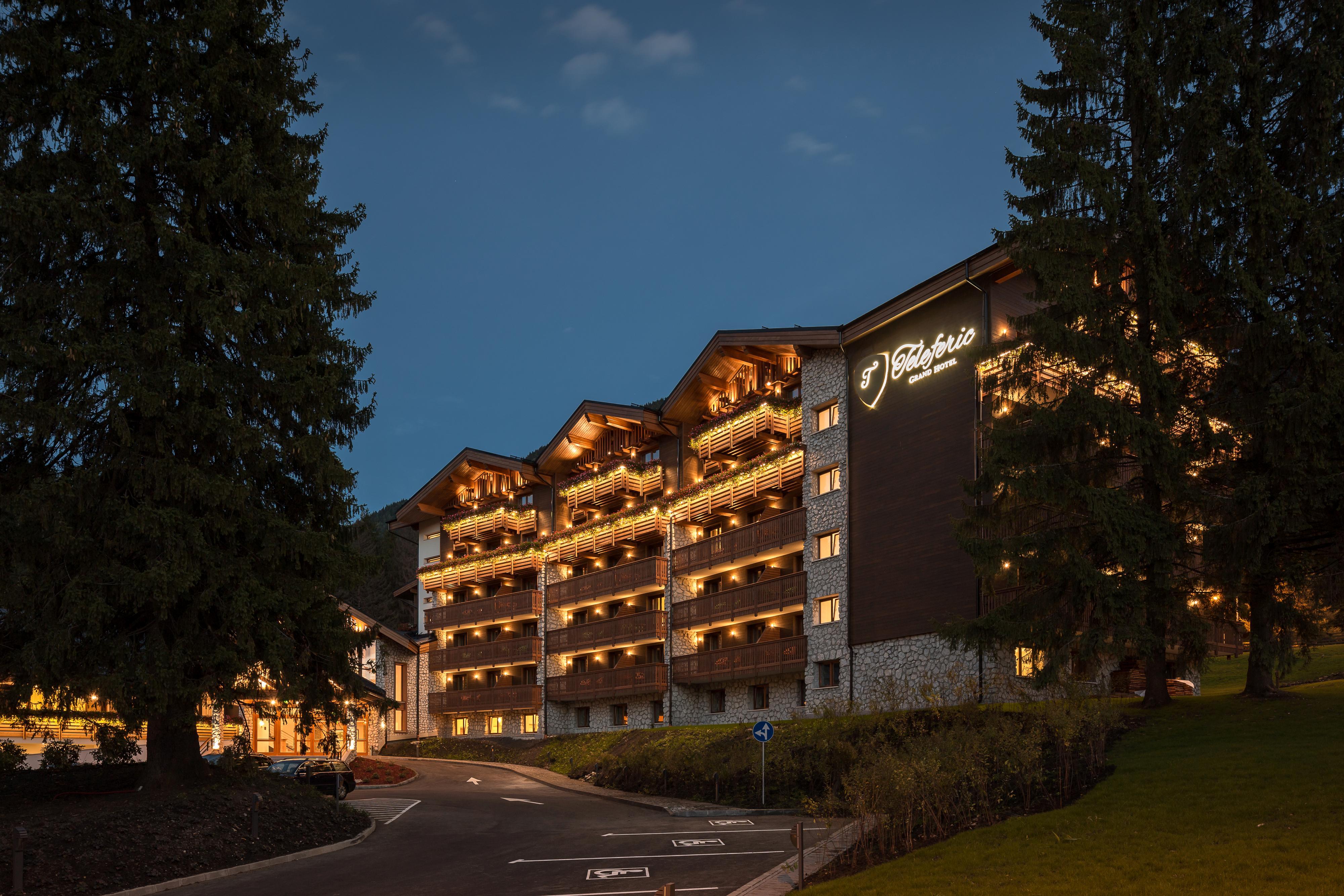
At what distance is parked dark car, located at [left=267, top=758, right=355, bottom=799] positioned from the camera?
31562 millimetres

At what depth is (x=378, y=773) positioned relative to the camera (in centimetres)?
4088

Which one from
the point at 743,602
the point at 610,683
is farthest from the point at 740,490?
the point at 610,683

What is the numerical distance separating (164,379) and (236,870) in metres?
8.89

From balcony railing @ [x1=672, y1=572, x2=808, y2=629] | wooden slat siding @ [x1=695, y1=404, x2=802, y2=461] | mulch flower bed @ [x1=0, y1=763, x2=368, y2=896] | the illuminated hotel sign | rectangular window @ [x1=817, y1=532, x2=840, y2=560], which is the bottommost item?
mulch flower bed @ [x1=0, y1=763, x2=368, y2=896]

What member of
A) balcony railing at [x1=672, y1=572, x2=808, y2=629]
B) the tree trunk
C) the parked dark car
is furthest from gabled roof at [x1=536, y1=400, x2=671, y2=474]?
the tree trunk

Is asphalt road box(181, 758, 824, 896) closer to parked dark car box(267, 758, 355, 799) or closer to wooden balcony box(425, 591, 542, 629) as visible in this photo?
parked dark car box(267, 758, 355, 799)

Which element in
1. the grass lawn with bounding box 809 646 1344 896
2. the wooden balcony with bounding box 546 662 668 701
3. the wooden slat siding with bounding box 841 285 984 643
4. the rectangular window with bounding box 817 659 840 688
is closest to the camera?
the grass lawn with bounding box 809 646 1344 896

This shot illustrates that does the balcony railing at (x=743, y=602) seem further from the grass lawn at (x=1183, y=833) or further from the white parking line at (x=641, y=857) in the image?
the white parking line at (x=641, y=857)

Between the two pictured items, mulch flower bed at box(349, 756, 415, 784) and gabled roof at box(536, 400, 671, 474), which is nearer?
mulch flower bed at box(349, 756, 415, 784)

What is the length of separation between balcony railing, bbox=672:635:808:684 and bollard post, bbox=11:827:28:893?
28117mm

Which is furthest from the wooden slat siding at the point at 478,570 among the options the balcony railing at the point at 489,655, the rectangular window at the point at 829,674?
the rectangular window at the point at 829,674

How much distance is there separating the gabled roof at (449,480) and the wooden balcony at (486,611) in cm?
588

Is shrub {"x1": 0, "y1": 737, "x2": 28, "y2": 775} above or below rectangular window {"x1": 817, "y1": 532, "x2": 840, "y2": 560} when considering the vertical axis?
below

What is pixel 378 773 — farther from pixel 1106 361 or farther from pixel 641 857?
pixel 1106 361
